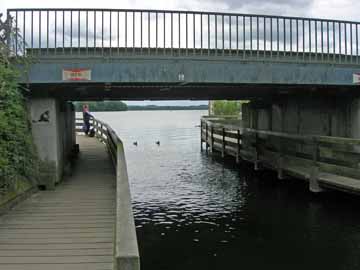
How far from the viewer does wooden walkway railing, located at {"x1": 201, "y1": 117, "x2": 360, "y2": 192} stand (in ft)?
42.8

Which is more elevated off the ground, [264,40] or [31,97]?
[264,40]

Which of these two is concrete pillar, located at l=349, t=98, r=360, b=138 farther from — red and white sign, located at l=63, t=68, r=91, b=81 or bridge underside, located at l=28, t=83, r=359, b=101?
red and white sign, located at l=63, t=68, r=91, b=81

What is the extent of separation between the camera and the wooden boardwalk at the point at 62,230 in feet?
18.7

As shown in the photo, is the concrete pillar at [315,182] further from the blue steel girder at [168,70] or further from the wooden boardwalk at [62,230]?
the wooden boardwalk at [62,230]

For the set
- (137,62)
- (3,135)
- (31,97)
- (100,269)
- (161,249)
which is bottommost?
(161,249)

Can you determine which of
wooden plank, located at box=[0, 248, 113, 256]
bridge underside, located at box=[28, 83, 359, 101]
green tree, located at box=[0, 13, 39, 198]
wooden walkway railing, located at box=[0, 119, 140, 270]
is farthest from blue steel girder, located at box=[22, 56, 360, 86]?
wooden plank, located at box=[0, 248, 113, 256]

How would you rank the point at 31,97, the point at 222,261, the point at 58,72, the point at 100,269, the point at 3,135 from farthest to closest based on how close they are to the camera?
the point at 31,97 < the point at 58,72 < the point at 222,261 < the point at 3,135 < the point at 100,269

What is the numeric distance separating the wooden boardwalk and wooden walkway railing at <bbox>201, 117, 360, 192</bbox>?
6386 millimetres

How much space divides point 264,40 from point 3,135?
7.57m

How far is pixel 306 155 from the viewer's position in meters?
16.2

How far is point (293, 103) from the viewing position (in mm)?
18922

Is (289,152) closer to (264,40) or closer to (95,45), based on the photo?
(264,40)

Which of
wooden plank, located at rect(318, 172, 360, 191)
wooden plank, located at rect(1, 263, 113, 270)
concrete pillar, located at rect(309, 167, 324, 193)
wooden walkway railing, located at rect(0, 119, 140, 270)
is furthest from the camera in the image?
concrete pillar, located at rect(309, 167, 324, 193)

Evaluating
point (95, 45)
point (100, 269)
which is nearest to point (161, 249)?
point (100, 269)
